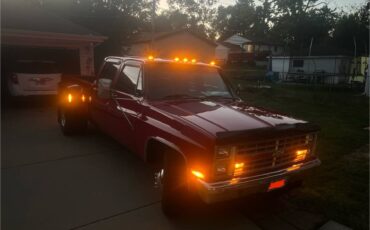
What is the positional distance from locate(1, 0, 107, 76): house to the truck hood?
9.01 m

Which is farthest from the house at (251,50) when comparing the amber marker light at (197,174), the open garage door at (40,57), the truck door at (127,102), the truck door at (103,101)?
the amber marker light at (197,174)

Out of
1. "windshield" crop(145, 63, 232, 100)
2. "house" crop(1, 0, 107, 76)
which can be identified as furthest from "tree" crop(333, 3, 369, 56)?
"windshield" crop(145, 63, 232, 100)

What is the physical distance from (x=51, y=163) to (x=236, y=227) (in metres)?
3.38

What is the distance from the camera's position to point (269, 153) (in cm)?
328

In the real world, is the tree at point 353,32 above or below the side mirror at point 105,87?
above

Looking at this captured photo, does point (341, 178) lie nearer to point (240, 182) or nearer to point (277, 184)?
point (277, 184)

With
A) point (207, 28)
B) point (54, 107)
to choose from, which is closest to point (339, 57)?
point (54, 107)

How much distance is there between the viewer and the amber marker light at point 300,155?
357 centimetres

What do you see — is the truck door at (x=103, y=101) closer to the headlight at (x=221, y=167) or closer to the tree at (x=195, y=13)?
the headlight at (x=221, y=167)

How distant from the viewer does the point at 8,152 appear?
5.71 m

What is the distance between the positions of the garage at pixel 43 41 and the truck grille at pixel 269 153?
995 centimetres

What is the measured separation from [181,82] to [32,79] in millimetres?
7645

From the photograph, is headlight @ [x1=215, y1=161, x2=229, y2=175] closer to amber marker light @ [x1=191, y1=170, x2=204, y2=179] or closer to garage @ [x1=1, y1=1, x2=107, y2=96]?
amber marker light @ [x1=191, y1=170, x2=204, y2=179]

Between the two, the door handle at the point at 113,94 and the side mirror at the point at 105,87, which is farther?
the door handle at the point at 113,94
